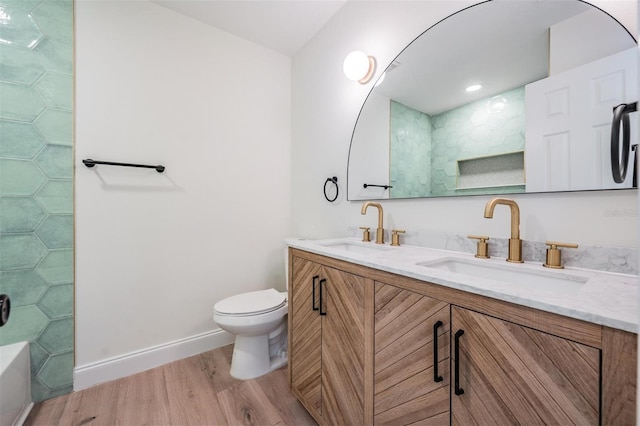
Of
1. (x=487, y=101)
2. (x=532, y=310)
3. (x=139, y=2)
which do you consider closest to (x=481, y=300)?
(x=532, y=310)

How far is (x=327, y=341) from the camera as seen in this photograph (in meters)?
1.13

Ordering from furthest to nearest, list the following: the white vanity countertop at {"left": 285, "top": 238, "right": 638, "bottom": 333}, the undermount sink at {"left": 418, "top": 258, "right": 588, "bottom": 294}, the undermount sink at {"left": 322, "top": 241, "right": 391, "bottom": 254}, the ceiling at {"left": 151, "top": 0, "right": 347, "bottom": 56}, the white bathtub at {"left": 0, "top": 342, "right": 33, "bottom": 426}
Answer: the ceiling at {"left": 151, "top": 0, "right": 347, "bottom": 56}
the undermount sink at {"left": 322, "top": 241, "right": 391, "bottom": 254}
the white bathtub at {"left": 0, "top": 342, "right": 33, "bottom": 426}
the undermount sink at {"left": 418, "top": 258, "right": 588, "bottom": 294}
the white vanity countertop at {"left": 285, "top": 238, "right": 638, "bottom": 333}

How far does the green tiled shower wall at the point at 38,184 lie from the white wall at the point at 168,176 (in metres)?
0.07

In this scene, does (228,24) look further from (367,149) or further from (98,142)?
(367,149)

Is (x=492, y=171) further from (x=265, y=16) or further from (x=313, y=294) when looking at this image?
(x=265, y=16)

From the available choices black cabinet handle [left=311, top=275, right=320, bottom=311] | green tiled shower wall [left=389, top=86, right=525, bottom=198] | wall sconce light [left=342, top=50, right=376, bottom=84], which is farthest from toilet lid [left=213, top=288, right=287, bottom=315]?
wall sconce light [left=342, top=50, right=376, bottom=84]

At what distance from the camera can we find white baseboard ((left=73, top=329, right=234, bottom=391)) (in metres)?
1.54

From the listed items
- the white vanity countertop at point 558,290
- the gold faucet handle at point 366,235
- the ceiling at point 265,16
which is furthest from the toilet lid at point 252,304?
the ceiling at point 265,16

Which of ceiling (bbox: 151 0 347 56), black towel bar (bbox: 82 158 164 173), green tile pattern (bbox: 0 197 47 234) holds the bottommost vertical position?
green tile pattern (bbox: 0 197 47 234)

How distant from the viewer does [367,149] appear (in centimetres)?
164

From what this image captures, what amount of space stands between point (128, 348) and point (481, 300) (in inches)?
80.9

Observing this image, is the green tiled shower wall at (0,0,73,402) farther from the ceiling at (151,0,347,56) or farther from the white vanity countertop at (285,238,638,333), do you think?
the white vanity countertop at (285,238,638,333)

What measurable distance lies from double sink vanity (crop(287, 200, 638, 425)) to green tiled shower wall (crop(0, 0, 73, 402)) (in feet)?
4.74

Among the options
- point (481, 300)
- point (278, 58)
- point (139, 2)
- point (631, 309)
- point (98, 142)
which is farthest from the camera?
point (278, 58)
